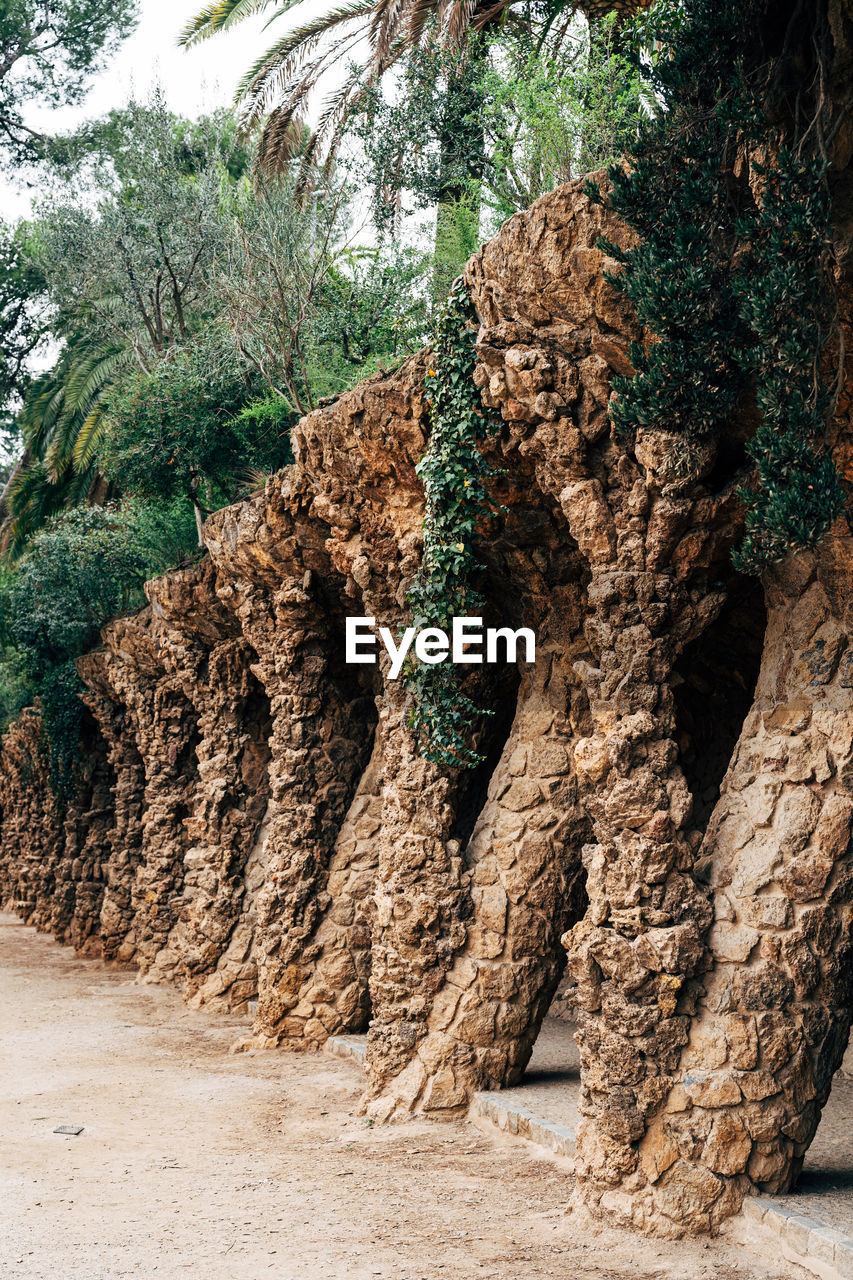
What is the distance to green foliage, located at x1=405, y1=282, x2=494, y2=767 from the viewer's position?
8.12 m

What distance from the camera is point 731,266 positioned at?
20.6 feet

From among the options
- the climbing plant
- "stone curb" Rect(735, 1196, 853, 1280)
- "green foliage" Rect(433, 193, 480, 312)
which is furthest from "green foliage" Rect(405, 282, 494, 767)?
"green foliage" Rect(433, 193, 480, 312)

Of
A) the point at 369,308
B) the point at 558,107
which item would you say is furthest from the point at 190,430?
the point at 558,107

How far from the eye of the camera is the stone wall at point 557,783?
641 centimetres

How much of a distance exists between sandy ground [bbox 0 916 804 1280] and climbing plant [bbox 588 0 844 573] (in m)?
3.92

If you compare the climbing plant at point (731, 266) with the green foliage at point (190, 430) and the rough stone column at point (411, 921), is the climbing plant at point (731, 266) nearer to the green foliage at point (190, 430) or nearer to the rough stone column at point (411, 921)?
the rough stone column at point (411, 921)

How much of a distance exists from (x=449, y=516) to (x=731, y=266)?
2881 mm

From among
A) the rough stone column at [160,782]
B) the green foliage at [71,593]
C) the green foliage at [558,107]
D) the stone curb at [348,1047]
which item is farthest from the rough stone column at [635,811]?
the green foliage at [71,593]

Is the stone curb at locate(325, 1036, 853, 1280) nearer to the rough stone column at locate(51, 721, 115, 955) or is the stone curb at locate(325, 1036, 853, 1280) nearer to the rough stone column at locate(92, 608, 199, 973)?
the rough stone column at locate(92, 608, 199, 973)

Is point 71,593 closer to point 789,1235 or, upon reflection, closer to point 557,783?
point 557,783

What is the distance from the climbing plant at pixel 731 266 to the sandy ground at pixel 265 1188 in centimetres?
392

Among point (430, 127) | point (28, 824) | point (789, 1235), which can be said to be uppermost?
point (430, 127)

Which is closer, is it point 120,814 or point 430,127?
point 430,127

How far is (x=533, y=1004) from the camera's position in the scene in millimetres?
9086
